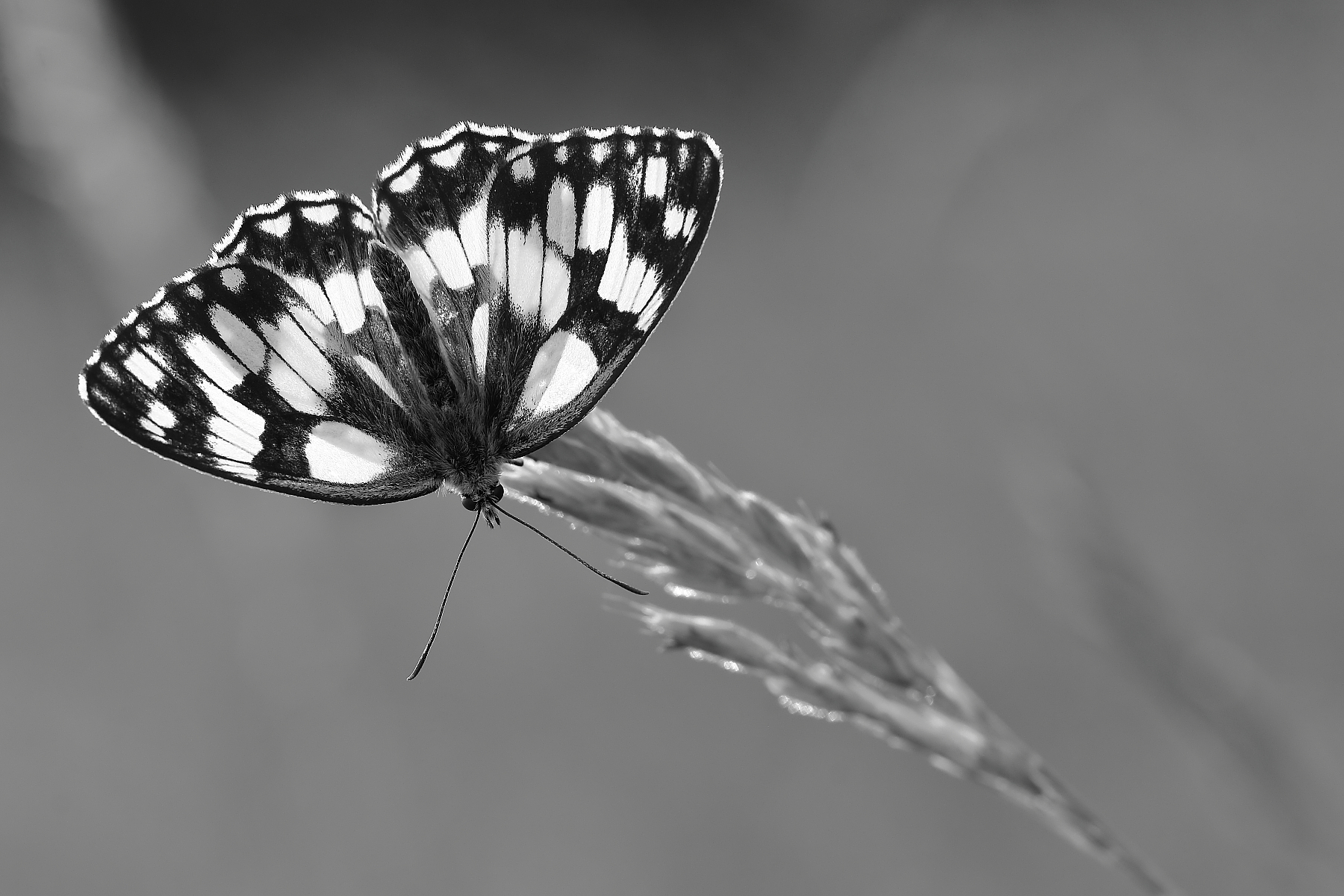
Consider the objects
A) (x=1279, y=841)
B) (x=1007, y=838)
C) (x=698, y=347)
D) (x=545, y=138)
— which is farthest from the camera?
(x=698, y=347)

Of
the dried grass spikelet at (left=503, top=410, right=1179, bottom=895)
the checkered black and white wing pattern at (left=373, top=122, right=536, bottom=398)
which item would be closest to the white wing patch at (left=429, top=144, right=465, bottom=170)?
the checkered black and white wing pattern at (left=373, top=122, right=536, bottom=398)

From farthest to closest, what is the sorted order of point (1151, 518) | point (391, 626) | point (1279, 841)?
point (391, 626), point (1151, 518), point (1279, 841)

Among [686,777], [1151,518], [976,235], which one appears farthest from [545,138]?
[976,235]

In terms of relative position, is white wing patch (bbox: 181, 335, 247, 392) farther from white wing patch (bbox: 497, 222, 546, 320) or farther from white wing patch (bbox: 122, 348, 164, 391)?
white wing patch (bbox: 497, 222, 546, 320)

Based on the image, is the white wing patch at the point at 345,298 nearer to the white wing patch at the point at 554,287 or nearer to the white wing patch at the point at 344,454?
the white wing patch at the point at 344,454

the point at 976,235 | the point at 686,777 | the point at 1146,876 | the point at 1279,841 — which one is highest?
the point at 976,235

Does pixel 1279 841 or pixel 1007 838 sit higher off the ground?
pixel 1007 838

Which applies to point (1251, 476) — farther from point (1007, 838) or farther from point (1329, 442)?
point (1007, 838)

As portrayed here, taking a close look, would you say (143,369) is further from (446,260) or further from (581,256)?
(581,256)
